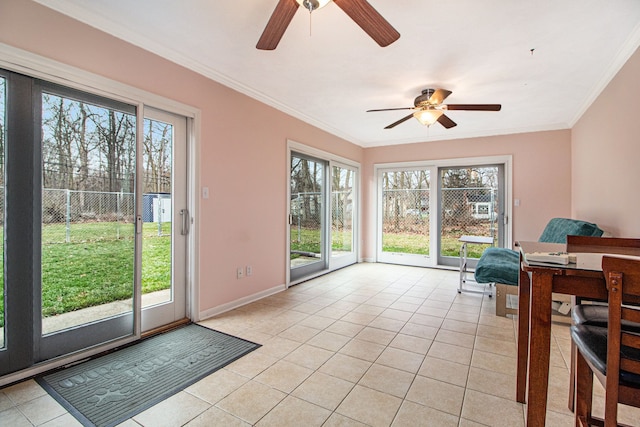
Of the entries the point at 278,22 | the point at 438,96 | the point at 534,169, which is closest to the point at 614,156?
the point at 438,96

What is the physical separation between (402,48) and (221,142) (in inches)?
75.1

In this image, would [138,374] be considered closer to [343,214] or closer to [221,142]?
[221,142]

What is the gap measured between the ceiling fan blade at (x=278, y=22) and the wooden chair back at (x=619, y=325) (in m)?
1.76

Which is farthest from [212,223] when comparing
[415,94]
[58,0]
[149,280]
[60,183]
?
[415,94]

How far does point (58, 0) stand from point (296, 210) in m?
3.09

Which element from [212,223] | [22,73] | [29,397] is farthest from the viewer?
[212,223]

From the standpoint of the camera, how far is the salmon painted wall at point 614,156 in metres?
2.41

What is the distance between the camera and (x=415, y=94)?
3518 millimetres

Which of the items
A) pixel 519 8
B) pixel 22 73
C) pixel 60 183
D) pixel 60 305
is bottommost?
pixel 60 305

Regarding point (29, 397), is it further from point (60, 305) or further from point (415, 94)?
point (415, 94)

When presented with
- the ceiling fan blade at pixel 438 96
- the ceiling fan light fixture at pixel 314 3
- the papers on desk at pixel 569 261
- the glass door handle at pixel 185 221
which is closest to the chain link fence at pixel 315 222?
the glass door handle at pixel 185 221

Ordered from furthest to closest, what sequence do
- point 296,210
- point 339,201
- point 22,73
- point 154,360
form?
point 339,201, point 296,210, point 154,360, point 22,73

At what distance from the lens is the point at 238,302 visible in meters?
3.36

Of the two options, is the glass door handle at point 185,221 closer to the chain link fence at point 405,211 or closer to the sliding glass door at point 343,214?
the sliding glass door at point 343,214
